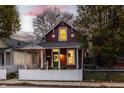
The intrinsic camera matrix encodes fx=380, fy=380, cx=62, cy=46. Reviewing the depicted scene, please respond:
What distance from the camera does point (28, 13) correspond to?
1900 cm

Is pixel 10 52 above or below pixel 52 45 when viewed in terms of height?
below

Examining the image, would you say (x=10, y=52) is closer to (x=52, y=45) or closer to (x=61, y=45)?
(x=52, y=45)

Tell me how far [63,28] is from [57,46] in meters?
1.68

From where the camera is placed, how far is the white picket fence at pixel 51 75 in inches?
677

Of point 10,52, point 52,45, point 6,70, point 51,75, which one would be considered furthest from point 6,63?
point 51,75

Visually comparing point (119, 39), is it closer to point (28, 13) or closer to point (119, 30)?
point (119, 30)

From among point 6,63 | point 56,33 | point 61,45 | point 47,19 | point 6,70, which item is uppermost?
point 47,19

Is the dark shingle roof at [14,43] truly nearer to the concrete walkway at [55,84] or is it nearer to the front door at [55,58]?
the front door at [55,58]

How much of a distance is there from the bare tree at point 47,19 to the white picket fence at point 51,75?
3.25 m

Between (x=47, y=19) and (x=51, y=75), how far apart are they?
5.08 meters

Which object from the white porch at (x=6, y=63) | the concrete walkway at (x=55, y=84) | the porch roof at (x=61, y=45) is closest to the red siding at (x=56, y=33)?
the porch roof at (x=61, y=45)

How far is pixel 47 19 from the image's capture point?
2164cm

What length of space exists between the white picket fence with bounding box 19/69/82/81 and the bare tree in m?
3.25

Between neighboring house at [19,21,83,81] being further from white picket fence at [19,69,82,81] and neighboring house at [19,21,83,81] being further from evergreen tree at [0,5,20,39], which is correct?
evergreen tree at [0,5,20,39]
